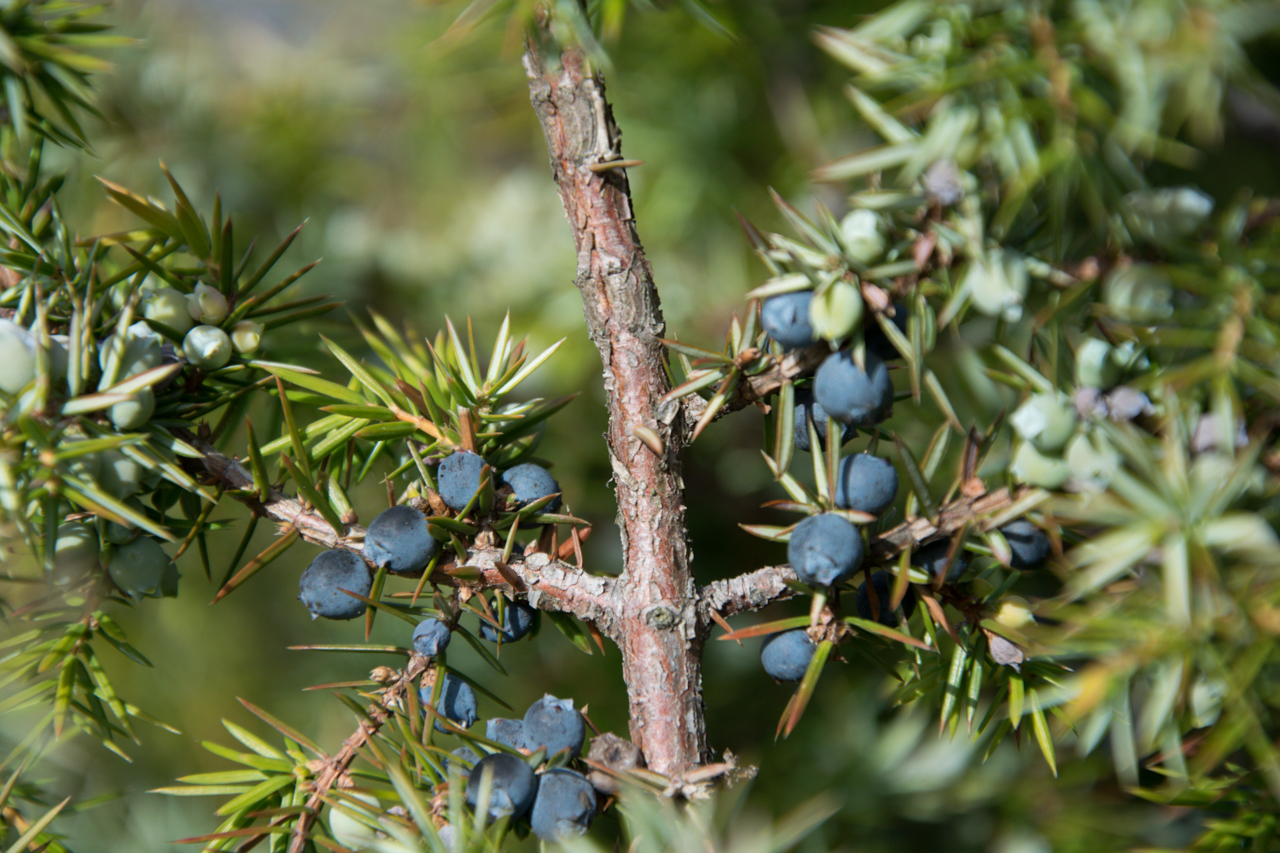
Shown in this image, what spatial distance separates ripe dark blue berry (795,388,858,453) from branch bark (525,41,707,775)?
2.1 inches

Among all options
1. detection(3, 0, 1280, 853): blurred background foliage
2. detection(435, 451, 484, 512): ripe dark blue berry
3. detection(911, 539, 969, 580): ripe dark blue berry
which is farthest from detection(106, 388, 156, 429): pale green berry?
detection(3, 0, 1280, 853): blurred background foliage

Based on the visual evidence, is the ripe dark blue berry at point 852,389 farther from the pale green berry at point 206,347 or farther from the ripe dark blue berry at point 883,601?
the pale green berry at point 206,347

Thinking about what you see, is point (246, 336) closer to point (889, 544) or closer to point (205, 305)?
point (205, 305)

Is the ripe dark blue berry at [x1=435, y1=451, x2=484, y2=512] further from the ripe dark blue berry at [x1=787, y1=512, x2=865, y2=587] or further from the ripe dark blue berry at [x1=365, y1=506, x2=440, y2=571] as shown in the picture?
the ripe dark blue berry at [x1=787, y1=512, x2=865, y2=587]

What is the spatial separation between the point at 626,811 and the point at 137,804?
0.73 metres

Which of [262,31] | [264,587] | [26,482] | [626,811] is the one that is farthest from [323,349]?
[262,31]

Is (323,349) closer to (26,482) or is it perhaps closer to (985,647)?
(26,482)

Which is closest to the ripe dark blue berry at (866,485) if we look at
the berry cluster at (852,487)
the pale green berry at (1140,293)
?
the berry cluster at (852,487)

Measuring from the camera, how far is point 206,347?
368 mm

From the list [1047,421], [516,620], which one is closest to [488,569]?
[516,620]

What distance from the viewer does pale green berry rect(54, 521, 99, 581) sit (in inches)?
13.8

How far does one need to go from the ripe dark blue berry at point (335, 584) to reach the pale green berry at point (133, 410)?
0.31 feet

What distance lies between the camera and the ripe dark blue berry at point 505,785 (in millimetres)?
326

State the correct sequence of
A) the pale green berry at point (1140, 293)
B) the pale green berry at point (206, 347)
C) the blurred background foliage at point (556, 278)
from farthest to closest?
the blurred background foliage at point (556, 278) < the pale green berry at point (206, 347) < the pale green berry at point (1140, 293)
